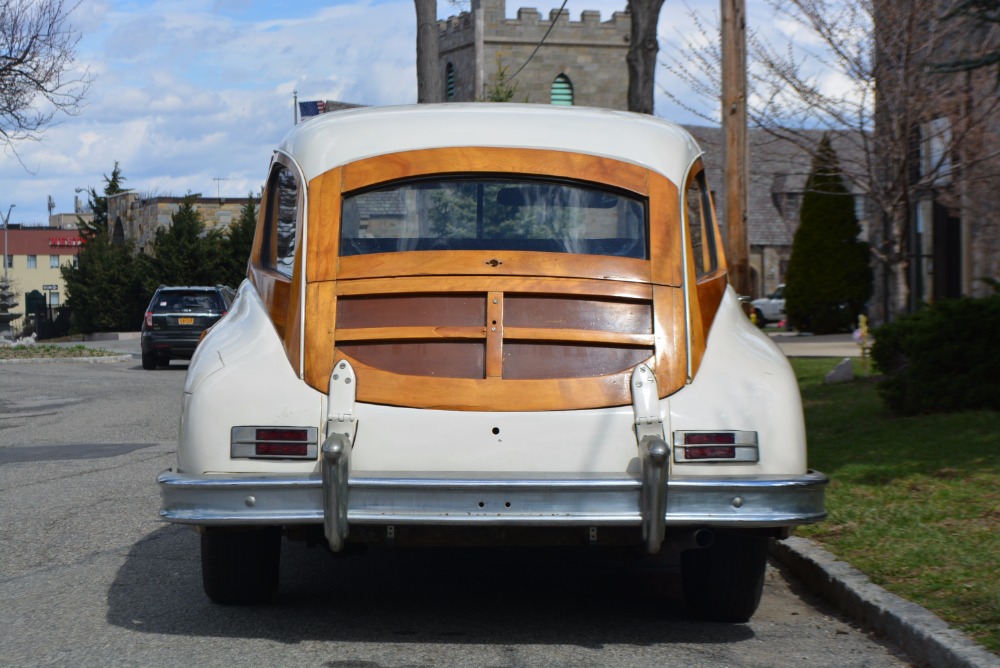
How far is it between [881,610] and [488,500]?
1.79 metres

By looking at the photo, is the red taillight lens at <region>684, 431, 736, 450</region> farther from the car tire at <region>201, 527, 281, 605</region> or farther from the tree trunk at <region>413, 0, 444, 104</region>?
the tree trunk at <region>413, 0, 444, 104</region>

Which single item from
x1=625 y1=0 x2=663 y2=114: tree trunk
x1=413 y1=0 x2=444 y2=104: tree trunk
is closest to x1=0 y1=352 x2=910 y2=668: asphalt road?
x1=625 y1=0 x2=663 y2=114: tree trunk

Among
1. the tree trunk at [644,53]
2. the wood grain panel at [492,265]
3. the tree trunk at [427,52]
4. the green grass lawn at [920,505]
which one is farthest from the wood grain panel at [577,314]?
the tree trunk at [427,52]

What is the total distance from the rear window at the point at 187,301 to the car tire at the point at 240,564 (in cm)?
1890

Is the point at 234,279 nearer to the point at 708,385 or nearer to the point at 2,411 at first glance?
the point at 2,411

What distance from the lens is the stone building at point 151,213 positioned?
55.5m

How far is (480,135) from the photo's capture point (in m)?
5.86

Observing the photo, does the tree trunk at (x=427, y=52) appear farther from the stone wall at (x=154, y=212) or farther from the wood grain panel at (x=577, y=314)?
the stone wall at (x=154, y=212)

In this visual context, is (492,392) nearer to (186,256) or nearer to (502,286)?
(502,286)

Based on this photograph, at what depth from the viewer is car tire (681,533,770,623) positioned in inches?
212

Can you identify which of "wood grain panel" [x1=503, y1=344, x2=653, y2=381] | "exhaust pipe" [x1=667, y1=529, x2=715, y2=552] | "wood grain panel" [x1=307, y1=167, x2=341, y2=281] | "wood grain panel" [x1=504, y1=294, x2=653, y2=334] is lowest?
"exhaust pipe" [x1=667, y1=529, x2=715, y2=552]

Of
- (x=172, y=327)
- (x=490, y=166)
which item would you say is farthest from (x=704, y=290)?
(x=172, y=327)

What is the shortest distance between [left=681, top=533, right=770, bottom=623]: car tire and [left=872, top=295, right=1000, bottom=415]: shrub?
236 inches

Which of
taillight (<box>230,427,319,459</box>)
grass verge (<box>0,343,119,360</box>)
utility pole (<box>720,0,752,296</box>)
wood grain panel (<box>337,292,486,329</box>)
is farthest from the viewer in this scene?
grass verge (<box>0,343,119,360</box>)
